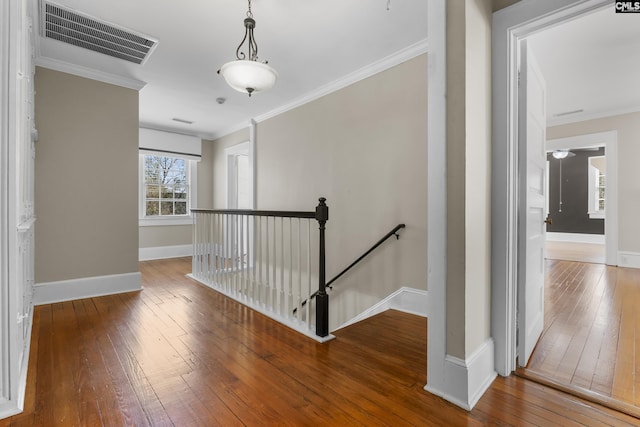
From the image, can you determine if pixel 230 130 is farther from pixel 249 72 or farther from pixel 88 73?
pixel 249 72

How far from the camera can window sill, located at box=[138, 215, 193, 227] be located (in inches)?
224

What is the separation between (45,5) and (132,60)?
87cm

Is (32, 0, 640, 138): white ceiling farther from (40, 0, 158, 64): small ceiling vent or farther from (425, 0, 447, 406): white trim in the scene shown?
(425, 0, 447, 406): white trim

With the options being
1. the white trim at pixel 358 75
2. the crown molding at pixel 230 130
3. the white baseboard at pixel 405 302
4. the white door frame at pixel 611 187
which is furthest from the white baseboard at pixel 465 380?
the white door frame at pixel 611 187

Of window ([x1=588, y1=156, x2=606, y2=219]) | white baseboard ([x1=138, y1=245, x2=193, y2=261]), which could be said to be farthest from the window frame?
window ([x1=588, y1=156, x2=606, y2=219])

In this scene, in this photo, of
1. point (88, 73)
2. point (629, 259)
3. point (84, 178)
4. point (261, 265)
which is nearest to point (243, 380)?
point (261, 265)

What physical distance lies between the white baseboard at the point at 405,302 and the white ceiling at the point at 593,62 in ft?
7.31

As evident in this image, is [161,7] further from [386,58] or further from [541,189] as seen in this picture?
[541,189]

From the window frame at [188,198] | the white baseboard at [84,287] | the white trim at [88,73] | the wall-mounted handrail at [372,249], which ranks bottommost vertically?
the white baseboard at [84,287]

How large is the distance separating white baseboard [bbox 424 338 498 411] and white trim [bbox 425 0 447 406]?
22 mm

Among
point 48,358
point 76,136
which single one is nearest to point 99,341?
point 48,358

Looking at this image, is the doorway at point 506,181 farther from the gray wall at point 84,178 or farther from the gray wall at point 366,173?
the gray wall at point 84,178

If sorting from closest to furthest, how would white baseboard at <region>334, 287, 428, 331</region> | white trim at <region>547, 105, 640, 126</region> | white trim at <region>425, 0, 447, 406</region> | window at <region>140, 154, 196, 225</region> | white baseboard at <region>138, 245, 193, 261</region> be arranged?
white trim at <region>425, 0, 447, 406</region> < white baseboard at <region>334, 287, 428, 331</region> < white trim at <region>547, 105, 640, 126</region> < white baseboard at <region>138, 245, 193, 261</region> < window at <region>140, 154, 196, 225</region>

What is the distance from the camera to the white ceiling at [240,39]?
227cm
